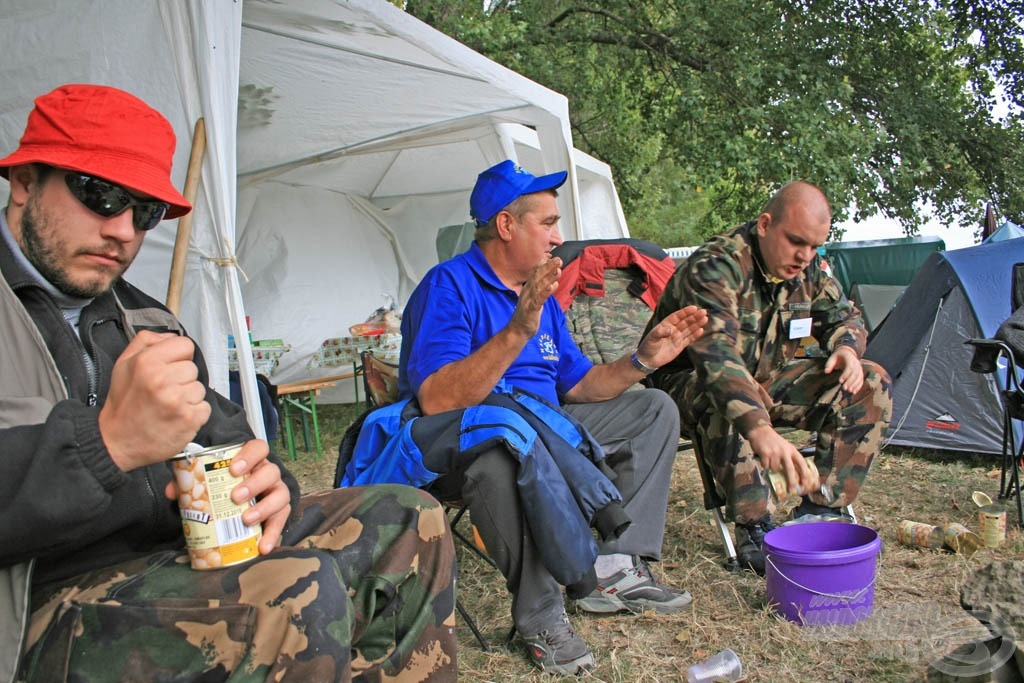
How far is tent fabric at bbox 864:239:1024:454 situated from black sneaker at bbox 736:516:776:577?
226 cm

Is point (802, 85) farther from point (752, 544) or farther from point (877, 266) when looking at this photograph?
point (752, 544)

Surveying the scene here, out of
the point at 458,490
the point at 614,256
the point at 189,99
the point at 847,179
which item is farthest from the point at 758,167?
the point at 458,490

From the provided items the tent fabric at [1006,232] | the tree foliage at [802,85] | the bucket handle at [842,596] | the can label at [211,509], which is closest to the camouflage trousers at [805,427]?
the bucket handle at [842,596]

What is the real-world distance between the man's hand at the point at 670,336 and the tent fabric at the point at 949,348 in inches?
111

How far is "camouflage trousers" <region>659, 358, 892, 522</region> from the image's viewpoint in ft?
9.76

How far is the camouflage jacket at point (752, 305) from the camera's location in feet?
10.3

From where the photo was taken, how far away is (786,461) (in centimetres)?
255

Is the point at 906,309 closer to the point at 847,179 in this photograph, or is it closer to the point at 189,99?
the point at 189,99

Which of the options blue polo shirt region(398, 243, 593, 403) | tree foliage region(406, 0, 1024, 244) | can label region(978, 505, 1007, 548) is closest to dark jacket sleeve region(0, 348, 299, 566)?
blue polo shirt region(398, 243, 593, 403)

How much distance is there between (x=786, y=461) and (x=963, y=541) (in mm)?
1180

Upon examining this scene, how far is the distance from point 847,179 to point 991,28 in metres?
2.97

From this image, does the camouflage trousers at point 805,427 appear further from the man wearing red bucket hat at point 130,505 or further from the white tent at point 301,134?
the white tent at point 301,134

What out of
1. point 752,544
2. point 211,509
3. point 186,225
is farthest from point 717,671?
point 186,225

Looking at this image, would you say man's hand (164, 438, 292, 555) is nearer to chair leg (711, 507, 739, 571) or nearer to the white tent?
chair leg (711, 507, 739, 571)
